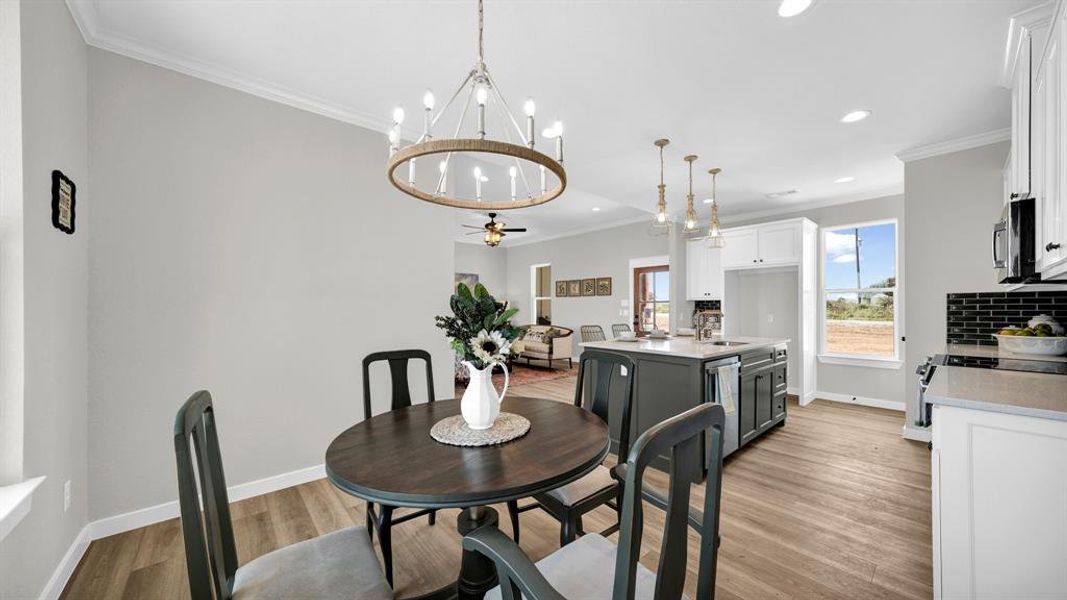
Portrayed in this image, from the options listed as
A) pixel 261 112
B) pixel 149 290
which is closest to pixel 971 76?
pixel 261 112

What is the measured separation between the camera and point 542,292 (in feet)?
28.8

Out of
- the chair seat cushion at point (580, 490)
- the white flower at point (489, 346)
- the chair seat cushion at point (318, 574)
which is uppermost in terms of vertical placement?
the white flower at point (489, 346)

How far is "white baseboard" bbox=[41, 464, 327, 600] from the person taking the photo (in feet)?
5.68

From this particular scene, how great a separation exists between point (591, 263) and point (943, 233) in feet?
15.7

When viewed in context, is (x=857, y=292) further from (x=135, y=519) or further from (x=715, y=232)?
(x=135, y=519)

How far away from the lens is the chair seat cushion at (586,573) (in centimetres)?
104

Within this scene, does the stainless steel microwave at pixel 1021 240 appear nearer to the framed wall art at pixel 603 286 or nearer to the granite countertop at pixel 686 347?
the granite countertop at pixel 686 347

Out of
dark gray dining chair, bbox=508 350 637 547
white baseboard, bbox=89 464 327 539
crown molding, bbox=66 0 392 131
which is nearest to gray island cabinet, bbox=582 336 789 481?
dark gray dining chair, bbox=508 350 637 547

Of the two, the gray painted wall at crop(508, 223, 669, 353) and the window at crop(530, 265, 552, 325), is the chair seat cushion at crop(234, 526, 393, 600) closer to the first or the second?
the gray painted wall at crop(508, 223, 669, 353)

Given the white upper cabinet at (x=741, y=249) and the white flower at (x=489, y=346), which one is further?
the white upper cabinet at (x=741, y=249)

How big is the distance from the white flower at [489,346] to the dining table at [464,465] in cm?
30

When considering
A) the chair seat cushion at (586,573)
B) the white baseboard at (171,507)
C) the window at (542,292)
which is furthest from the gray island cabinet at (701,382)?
the window at (542,292)

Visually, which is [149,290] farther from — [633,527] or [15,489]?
[633,527]

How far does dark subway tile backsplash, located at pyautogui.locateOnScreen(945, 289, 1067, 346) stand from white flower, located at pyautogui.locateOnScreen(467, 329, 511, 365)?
161 inches
